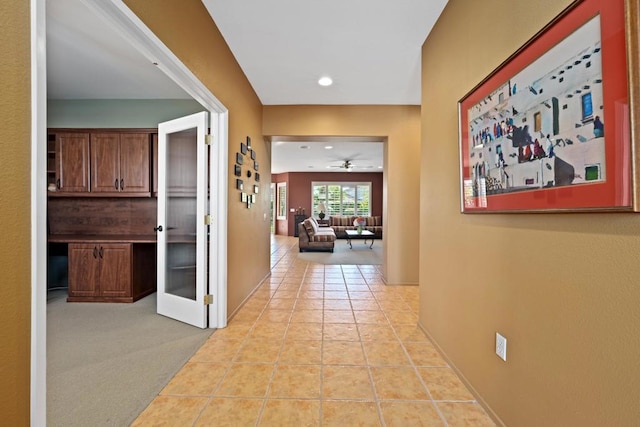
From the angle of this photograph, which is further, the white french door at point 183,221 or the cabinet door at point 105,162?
the cabinet door at point 105,162

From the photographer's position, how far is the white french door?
2670mm

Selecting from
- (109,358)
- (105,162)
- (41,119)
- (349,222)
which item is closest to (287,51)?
(41,119)

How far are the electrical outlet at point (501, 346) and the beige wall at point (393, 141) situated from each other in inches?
105

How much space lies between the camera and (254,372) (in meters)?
1.97

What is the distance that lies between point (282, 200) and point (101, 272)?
8472mm

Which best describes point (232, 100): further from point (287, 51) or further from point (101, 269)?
point (101, 269)

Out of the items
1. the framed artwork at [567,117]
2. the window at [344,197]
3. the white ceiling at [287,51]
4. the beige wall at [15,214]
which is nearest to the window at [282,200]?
the window at [344,197]

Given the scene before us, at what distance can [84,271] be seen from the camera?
3.36 m

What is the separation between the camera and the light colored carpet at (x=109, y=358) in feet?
5.31

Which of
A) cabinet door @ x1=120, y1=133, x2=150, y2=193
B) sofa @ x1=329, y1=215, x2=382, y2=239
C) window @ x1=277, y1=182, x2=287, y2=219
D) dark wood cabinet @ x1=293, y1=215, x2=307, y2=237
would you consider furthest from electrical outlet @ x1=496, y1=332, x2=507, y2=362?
window @ x1=277, y1=182, x2=287, y2=219

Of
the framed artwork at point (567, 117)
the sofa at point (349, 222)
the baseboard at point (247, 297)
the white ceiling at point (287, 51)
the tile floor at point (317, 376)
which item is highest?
the white ceiling at point (287, 51)

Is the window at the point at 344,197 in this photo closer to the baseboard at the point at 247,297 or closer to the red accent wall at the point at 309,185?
the red accent wall at the point at 309,185

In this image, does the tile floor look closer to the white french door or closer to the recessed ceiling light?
the white french door

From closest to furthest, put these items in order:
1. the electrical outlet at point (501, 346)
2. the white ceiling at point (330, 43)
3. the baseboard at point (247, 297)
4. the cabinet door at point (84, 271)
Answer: the electrical outlet at point (501, 346) → the white ceiling at point (330, 43) → the baseboard at point (247, 297) → the cabinet door at point (84, 271)
